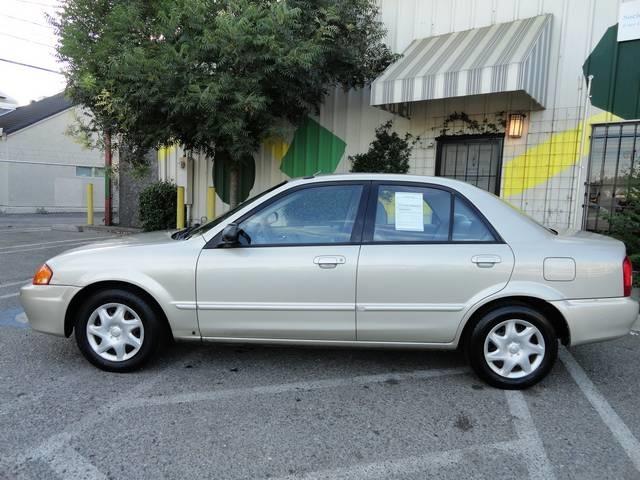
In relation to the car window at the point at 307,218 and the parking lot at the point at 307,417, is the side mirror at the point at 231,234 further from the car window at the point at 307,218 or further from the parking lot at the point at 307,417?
the parking lot at the point at 307,417

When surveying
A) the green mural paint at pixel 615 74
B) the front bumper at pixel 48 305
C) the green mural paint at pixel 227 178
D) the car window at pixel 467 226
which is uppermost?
the green mural paint at pixel 615 74

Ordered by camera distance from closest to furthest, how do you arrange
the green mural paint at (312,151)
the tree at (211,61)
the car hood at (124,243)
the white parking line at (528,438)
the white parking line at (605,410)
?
the white parking line at (528,438), the white parking line at (605,410), the car hood at (124,243), the tree at (211,61), the green mural paint at (312,151)

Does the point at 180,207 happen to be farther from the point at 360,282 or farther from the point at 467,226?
the point at 467,226

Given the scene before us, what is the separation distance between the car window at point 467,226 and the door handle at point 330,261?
0.85 meters

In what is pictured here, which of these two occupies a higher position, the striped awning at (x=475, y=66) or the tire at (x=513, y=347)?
the striped awning at (x=475, y=66)

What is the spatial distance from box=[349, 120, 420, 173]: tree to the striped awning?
1.38 meters

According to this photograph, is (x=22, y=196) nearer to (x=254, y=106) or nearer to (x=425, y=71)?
(x=254, y=106)

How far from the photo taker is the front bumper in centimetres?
366

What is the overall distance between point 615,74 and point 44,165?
23.6 meters

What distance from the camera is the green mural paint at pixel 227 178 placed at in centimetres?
1088

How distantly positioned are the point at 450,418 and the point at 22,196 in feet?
79.1

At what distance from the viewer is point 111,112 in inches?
311

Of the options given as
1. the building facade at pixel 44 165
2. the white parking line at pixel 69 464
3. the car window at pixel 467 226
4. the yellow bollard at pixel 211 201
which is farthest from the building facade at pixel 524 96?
the building facade at pixel 44 165

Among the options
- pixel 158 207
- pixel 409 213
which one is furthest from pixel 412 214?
pixel 158 207
